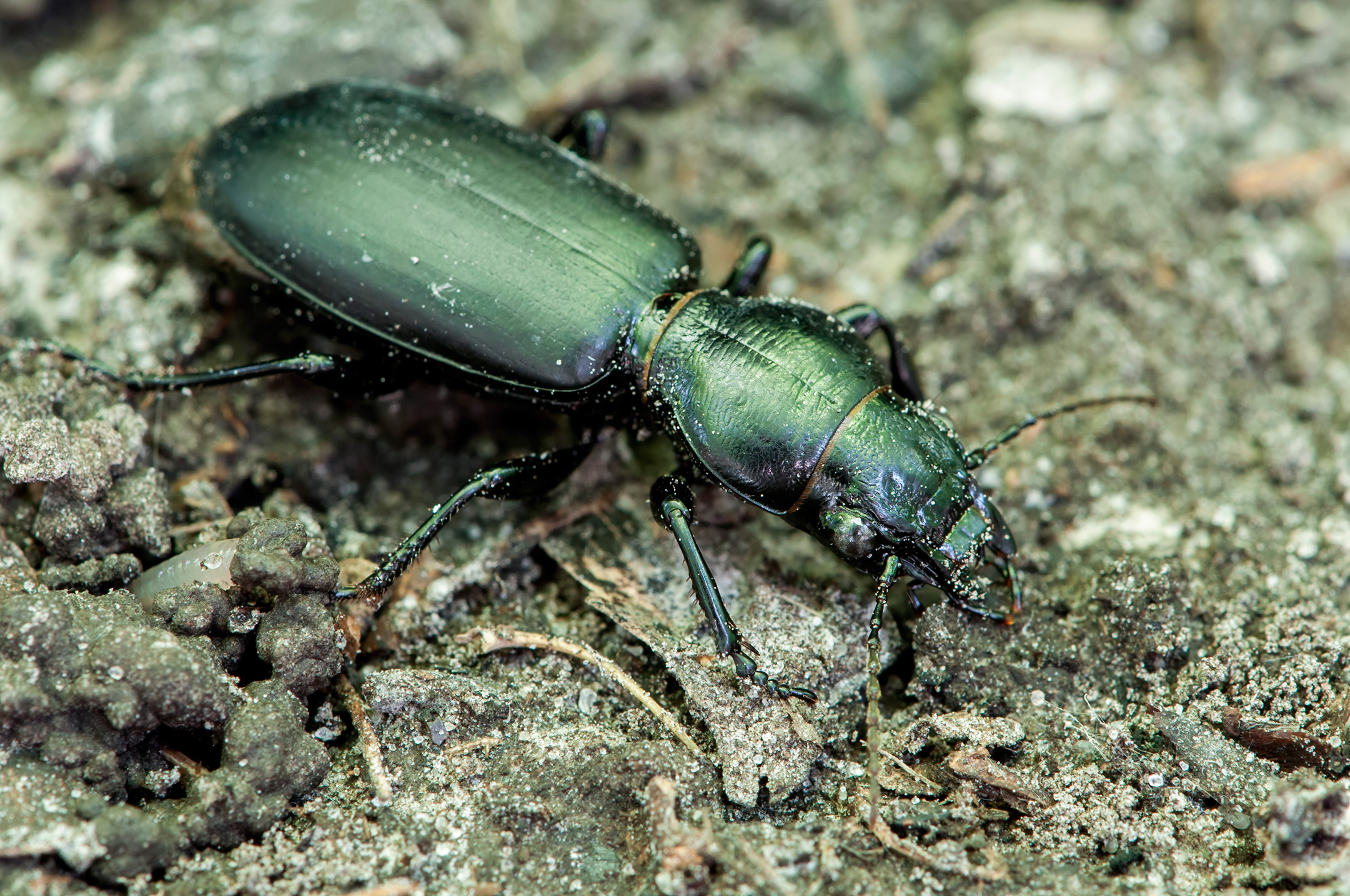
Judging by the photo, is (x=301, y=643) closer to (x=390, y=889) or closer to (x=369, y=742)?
(x=369, y=742)

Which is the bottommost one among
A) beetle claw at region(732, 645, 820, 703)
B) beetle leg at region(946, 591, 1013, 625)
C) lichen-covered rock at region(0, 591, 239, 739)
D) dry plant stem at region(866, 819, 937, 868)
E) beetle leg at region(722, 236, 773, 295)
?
lichen-covered rock at region(0, 591, 239, 739)

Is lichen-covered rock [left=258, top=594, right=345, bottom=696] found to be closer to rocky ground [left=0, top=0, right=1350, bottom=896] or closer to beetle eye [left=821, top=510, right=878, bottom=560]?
rocky ground [left=0, top=0, right=1350, bottom=896]

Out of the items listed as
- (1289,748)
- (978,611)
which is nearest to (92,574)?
(978,611)

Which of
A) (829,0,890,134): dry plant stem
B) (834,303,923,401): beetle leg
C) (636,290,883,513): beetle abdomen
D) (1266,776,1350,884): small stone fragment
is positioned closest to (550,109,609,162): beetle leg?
(636,290,883,513): beetle abdomen

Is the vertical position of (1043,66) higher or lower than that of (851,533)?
higher

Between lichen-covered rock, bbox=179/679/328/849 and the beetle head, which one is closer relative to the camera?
lichen-covered rock, bbox=179/679/328/849

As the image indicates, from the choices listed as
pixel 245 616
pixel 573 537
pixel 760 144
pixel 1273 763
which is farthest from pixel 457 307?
pixel 1273 763
